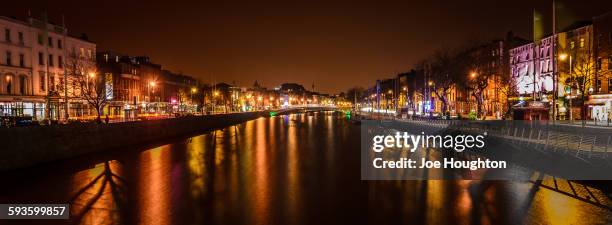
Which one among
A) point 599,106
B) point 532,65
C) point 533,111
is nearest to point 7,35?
point 533,111

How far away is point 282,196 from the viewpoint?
14656mm

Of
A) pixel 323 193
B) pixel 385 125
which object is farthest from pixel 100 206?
pixel 385 125

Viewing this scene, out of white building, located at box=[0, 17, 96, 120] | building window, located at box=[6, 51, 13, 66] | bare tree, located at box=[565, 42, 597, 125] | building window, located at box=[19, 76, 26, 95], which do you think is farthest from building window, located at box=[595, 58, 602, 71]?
building window, located at box=[6, 51, 13, 66]

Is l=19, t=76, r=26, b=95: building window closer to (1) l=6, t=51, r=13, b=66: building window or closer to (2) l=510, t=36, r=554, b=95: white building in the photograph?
(1) l=6, t=51, r=13, b=66: building window

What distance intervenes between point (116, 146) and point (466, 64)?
48.2 metres

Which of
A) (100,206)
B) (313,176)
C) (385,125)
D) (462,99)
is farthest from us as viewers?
(462,99)

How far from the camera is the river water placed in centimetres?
1178

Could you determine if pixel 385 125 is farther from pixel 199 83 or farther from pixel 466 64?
pixel 199 83

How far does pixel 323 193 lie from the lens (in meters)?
15.2

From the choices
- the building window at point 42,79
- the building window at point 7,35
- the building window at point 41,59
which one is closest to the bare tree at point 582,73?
the building window at point 42,79

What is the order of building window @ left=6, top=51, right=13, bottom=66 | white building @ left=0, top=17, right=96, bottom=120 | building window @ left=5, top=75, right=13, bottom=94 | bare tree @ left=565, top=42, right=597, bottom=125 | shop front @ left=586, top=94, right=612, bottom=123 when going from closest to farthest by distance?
bare tree @ left=565, top=42, right=597, bottom=125, shop front @ left=586, top=94, right=612, bottom=123, white building @ left=0, top=17, right=96, bottom=120, building window @ left=5, top=75, right=13, bottom=94, building window @ left=6, top=51, right=13, bottom=66

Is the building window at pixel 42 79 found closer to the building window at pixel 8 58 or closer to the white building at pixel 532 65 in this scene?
the building window at pixel 8 58

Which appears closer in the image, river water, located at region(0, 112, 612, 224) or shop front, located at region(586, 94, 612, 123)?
river water, located at region(0, 112, 612, 224)

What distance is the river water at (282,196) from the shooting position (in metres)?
11.8
